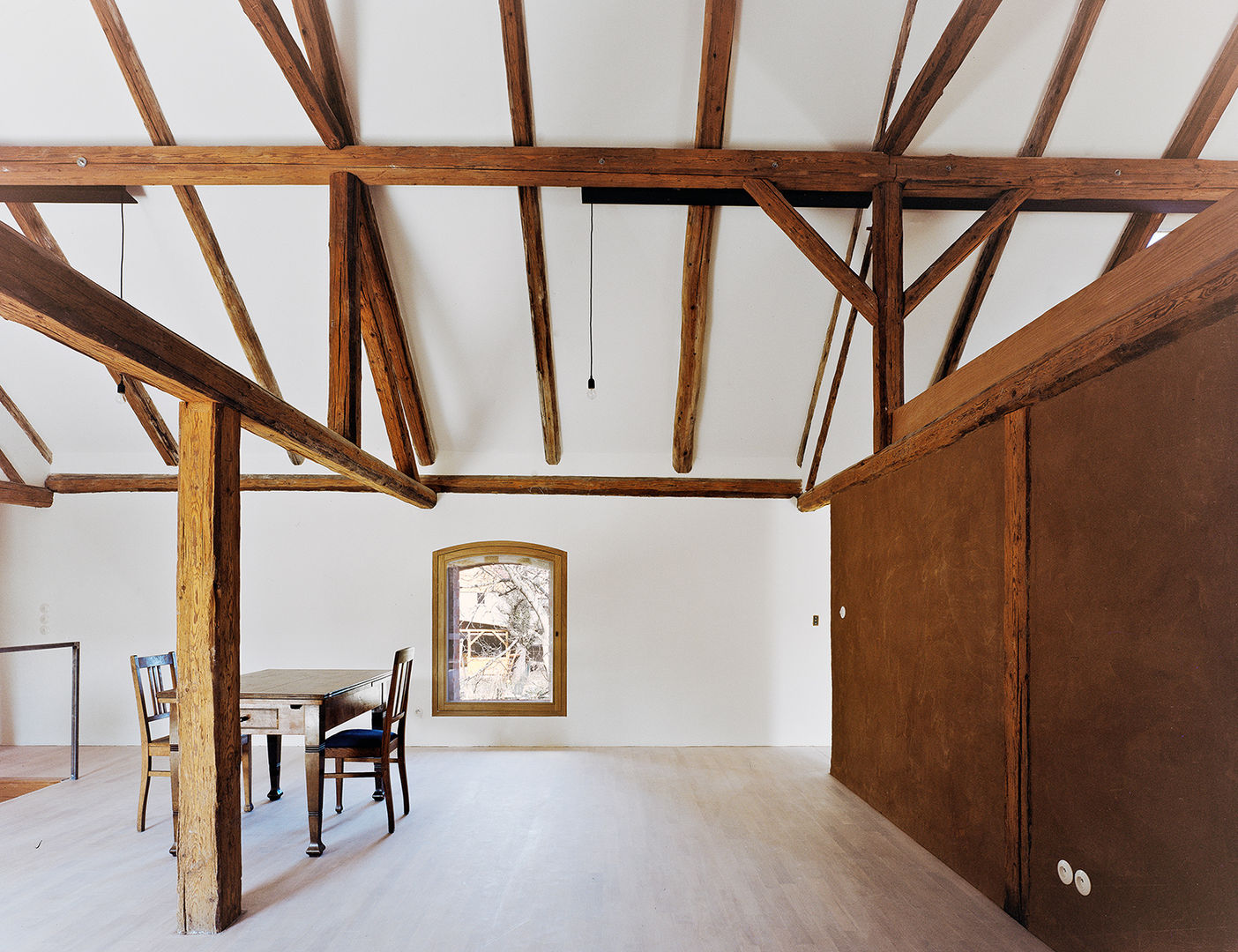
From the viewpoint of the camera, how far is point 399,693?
5000 millimetres

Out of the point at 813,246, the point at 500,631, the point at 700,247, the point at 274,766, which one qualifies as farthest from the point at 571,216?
the point at 274,766

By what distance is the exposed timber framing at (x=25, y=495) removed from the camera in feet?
22.6

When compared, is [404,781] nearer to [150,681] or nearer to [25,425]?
[150,681]

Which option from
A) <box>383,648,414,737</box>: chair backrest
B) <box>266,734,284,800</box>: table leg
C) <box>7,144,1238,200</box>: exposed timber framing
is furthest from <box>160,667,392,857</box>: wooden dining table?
<box>7,144,1238,200</box>: exposed timber framing

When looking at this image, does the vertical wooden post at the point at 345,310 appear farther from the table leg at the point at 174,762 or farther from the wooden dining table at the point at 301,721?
the table leg at the point at 174,762

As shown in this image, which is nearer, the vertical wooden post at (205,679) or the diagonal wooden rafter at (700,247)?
the vertical wooden post at (205,679)

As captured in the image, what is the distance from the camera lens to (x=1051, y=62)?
15.5ft

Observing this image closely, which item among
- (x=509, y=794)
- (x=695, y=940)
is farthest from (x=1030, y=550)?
(x=509, y=794)

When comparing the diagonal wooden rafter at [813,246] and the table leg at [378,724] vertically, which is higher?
the diagonal wooden rafter at [813,246]

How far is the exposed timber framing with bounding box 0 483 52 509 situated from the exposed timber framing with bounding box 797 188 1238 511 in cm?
776

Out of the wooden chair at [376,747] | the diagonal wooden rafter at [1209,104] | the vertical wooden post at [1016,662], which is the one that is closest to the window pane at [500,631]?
the wooden chair at [376,747]

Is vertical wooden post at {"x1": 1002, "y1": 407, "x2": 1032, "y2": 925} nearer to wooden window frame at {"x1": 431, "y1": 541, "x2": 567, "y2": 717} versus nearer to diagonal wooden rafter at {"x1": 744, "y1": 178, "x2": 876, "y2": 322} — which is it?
diagonal wooden rafter at {"x1": 744, "y1": 178, "x2": 876, "y2": 322}

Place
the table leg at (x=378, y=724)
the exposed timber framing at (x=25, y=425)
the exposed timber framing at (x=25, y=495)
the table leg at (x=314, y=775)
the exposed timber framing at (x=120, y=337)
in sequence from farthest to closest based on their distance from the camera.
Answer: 1. the exposed timber framing at (x=25, y=495)
2. the exposed timber framing at (x=25, y=425)
3. the table leg at (x=378, y=724)
4. the table leg at (x=314, y=775)
5. the exposed timber framing at (x=120, y=337)

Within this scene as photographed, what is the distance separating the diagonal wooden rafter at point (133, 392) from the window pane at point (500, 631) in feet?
9.51
